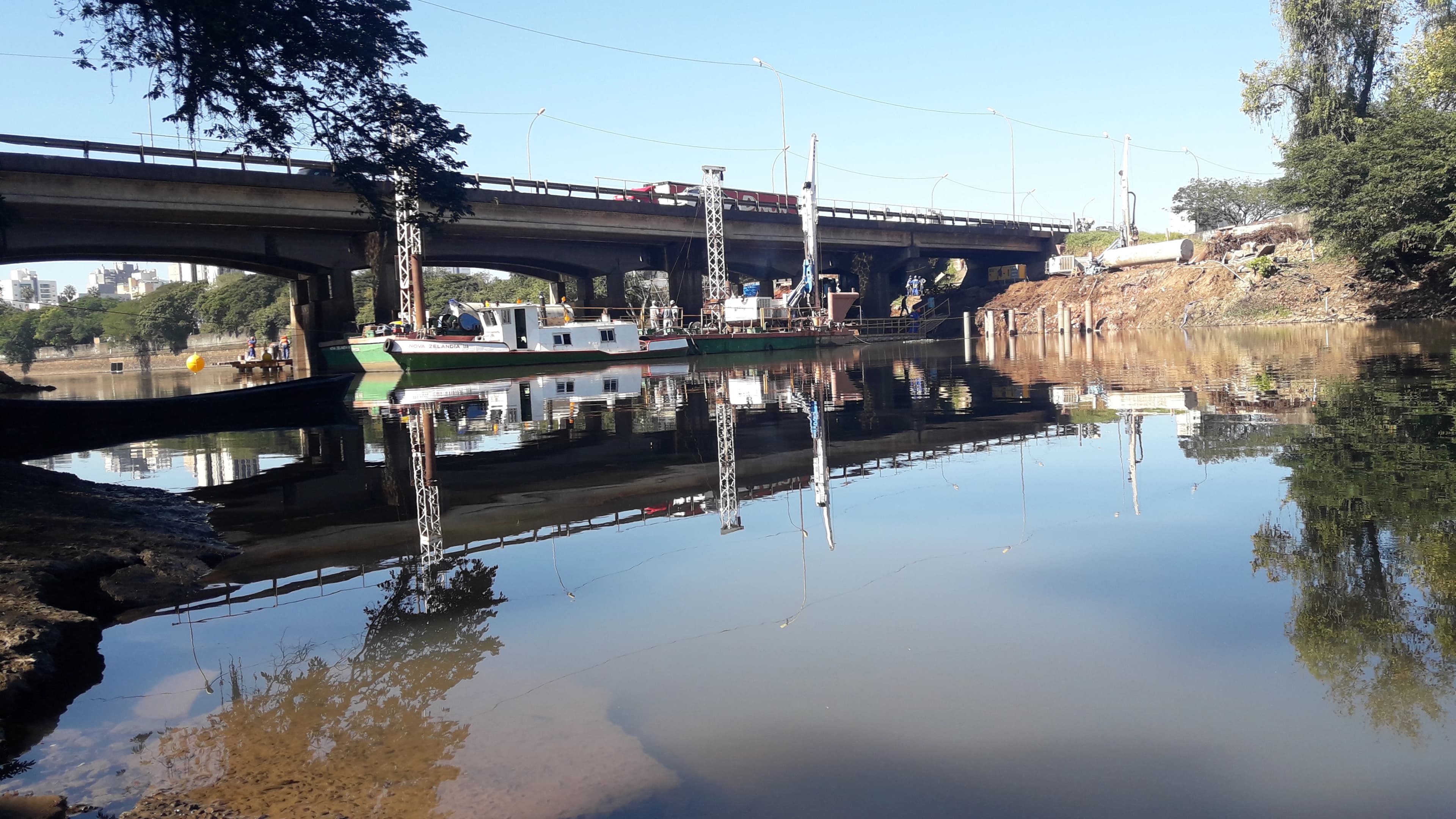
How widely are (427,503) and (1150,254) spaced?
67.4 metres

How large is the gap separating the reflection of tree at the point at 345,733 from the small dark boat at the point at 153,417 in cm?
1379

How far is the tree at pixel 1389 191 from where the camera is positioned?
36.7 metres

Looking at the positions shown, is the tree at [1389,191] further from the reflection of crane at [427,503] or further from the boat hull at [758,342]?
the reflection of crane at [427,503]

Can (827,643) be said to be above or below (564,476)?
below

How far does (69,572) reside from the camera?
6309mm

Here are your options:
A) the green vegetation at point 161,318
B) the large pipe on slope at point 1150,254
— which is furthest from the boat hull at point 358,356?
the large pipe on slope at point 1150,254

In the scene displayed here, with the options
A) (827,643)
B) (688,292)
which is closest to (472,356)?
(688,292)

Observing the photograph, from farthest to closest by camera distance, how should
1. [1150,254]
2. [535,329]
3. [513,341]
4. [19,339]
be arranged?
1. [19,339]
2. [1150,254]
3. [535,329]
4. [513,341]

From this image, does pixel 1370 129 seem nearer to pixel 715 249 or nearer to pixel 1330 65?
pixel 1330 65

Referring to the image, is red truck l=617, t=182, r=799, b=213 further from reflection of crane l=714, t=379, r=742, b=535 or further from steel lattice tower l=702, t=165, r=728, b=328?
reflection of crane l=714, t=379, r=742, b=535

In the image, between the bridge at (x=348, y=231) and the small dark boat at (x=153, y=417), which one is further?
the bridge at (x=348, y=231)

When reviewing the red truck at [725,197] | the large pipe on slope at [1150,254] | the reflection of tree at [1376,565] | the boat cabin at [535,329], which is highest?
the red truck at [725,197]

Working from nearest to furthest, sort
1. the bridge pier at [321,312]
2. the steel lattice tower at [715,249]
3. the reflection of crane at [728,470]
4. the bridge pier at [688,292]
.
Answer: the reflection of crane at [728,470] < the bridge pier at [321,312] < the steel lattice tower at [715,249] < the bridge pier at [688,292]

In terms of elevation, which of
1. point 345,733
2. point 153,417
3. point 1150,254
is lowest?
point 345,733
